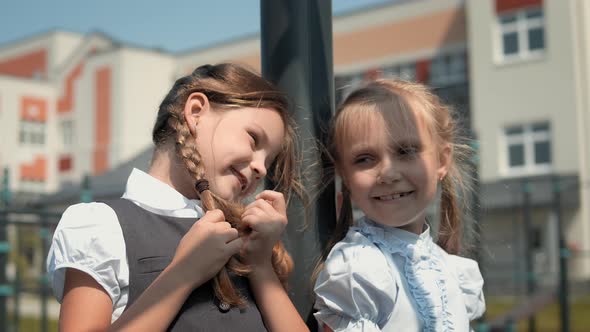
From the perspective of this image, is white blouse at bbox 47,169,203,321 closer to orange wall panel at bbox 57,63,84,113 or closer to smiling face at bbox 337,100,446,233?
smiling face at bbox 337,100,446,233

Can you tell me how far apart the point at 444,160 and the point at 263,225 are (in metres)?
0.58

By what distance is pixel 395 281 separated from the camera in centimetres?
161

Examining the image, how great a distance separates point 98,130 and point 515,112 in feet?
64.3

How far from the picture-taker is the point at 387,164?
1.65 metres

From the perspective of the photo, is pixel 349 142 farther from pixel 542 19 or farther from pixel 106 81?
pixel 106 81

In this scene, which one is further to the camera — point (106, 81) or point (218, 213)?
point (106, 81)

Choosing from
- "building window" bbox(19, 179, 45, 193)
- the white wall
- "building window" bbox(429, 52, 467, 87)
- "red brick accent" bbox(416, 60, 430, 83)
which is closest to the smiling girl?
the white wall

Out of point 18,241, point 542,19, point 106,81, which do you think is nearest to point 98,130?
point 106,81

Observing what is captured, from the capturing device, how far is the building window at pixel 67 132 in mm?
34938

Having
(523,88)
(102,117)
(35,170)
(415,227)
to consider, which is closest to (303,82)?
(415,227)

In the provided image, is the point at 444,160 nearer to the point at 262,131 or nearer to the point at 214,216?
the point at 262,131

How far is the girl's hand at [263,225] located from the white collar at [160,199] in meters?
0.14

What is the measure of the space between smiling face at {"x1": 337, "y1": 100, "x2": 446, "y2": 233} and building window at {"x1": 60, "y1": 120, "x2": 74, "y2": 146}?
34.6 meters

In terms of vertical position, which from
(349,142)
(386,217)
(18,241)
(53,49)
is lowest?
(18,241)
